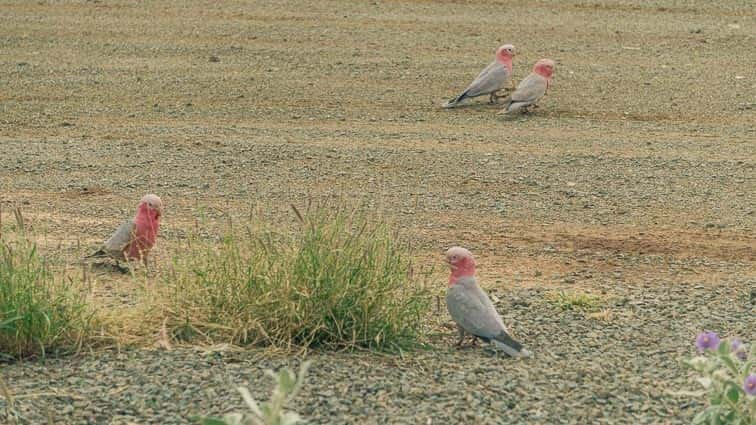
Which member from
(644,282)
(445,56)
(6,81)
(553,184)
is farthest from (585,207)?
(6,81)

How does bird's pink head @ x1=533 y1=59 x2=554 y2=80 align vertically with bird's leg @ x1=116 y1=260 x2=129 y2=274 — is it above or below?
above

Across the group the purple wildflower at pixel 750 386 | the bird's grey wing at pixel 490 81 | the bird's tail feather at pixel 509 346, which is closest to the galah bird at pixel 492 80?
the bird's grey wing at pixel 490 81

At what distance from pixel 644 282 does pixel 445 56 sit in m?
7.46

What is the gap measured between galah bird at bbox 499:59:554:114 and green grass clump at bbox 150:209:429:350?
6.07 meters

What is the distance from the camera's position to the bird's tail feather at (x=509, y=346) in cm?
564

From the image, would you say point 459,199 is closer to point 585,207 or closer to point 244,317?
point 585,207

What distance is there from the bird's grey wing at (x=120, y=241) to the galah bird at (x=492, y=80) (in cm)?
548

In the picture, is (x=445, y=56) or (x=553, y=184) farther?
(x=445, y=56)

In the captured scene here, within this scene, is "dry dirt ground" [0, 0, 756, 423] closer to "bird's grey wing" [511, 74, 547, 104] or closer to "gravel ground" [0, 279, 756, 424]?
"gravel ground" [0, 279, 756, 424]

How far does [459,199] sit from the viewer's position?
9297 mm

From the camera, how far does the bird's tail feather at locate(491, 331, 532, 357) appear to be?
222 inches

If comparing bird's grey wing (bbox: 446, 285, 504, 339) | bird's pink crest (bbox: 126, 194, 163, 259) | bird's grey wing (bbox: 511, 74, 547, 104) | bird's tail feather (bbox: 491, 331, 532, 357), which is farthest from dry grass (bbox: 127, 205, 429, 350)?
bird's grey wing (bbox: 511, 74, 547, 104)

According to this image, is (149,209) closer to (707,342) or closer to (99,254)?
(99,254)

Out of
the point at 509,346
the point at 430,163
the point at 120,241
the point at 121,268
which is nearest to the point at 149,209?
the point at 120,241
